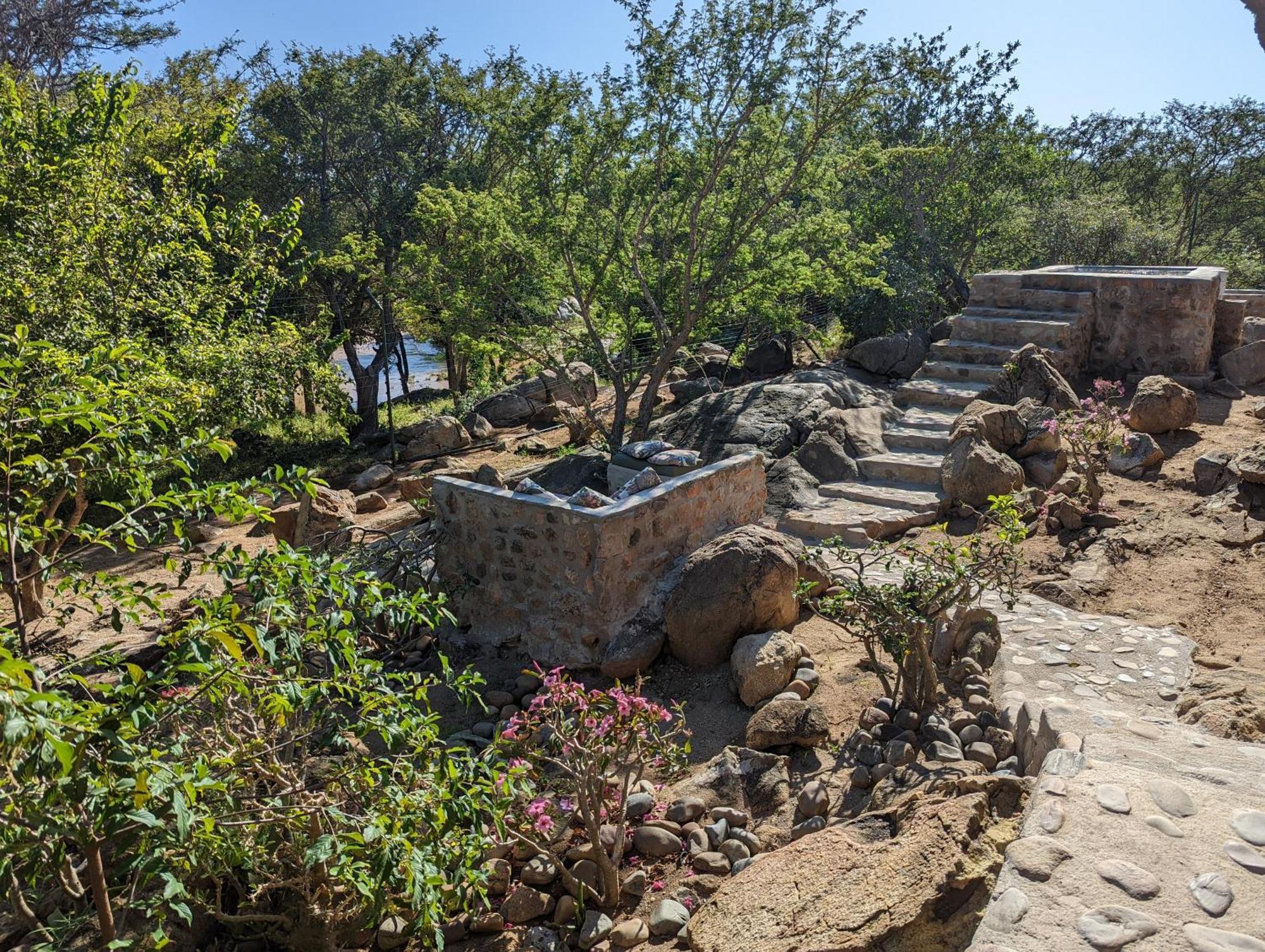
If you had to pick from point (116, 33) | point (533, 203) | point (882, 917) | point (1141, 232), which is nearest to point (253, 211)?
point (533, 203)

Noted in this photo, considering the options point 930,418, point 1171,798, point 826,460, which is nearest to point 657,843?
point 1171,798

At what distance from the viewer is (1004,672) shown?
17.3 ft

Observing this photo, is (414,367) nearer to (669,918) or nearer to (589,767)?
(589,767)

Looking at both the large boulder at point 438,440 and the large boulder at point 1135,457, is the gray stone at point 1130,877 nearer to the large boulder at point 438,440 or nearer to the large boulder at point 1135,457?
the large boulder at point 1135,457

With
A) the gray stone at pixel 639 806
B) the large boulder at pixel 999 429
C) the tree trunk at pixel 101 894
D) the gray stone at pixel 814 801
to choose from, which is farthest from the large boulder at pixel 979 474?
the tree trunk at pixel 101 894

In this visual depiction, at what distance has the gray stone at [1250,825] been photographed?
Answer: 8.66ft

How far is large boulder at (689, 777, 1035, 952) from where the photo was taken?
2.79 metres

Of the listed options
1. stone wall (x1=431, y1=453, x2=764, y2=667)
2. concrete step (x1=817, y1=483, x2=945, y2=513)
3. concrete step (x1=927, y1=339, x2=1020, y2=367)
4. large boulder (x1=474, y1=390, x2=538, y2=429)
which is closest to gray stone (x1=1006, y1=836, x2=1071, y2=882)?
stone wall (x1=431, y1=453, x2=764, y2=667)

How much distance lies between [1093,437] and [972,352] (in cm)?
351

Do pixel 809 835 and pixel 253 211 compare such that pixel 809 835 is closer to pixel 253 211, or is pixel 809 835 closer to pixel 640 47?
pixel 253 211

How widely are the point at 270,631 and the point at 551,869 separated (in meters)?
1.80

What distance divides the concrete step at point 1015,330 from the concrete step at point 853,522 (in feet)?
11.7

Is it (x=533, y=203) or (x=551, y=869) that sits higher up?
(x=533, y=203)

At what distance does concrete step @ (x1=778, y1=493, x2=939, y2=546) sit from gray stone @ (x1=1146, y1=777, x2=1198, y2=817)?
5.42 metres
